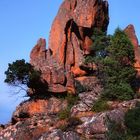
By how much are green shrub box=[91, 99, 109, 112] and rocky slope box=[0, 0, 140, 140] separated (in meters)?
0.59

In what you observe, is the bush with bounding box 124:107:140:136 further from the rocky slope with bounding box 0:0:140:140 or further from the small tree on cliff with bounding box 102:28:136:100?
the small tree on cliff with bounding box 102:28:136:100

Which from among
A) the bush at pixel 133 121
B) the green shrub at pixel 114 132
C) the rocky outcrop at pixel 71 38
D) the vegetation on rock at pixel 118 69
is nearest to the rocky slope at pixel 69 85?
the rocky outcrop at pixel 71 38

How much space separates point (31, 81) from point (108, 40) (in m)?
13.3

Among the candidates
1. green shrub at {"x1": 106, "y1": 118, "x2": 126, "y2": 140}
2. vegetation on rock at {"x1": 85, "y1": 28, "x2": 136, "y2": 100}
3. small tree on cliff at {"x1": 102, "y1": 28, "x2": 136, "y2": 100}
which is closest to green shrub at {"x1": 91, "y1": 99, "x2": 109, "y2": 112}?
vegetation on rock at {"x1": 85, "y1": 28, "x2": 136, "y2": 100}

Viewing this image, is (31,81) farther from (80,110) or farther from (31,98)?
(80,110)

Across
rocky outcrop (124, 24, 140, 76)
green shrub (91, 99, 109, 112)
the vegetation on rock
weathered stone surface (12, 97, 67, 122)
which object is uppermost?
rocky outcrop (124, 24, 140, 76)

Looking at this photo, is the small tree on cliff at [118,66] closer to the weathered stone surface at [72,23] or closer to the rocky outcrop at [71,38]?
the rocky outcrop at [71,38]

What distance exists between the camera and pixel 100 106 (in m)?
65.8

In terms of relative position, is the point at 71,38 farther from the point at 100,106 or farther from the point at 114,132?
the point at 114,132

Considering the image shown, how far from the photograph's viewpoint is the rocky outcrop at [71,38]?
257ft

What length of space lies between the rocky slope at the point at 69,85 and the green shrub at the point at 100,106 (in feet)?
1.92

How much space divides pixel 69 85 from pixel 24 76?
6.00 m

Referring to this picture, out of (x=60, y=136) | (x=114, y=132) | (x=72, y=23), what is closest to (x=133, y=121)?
(x=60, y=136)

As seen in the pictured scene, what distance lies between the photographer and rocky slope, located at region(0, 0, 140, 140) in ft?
199
